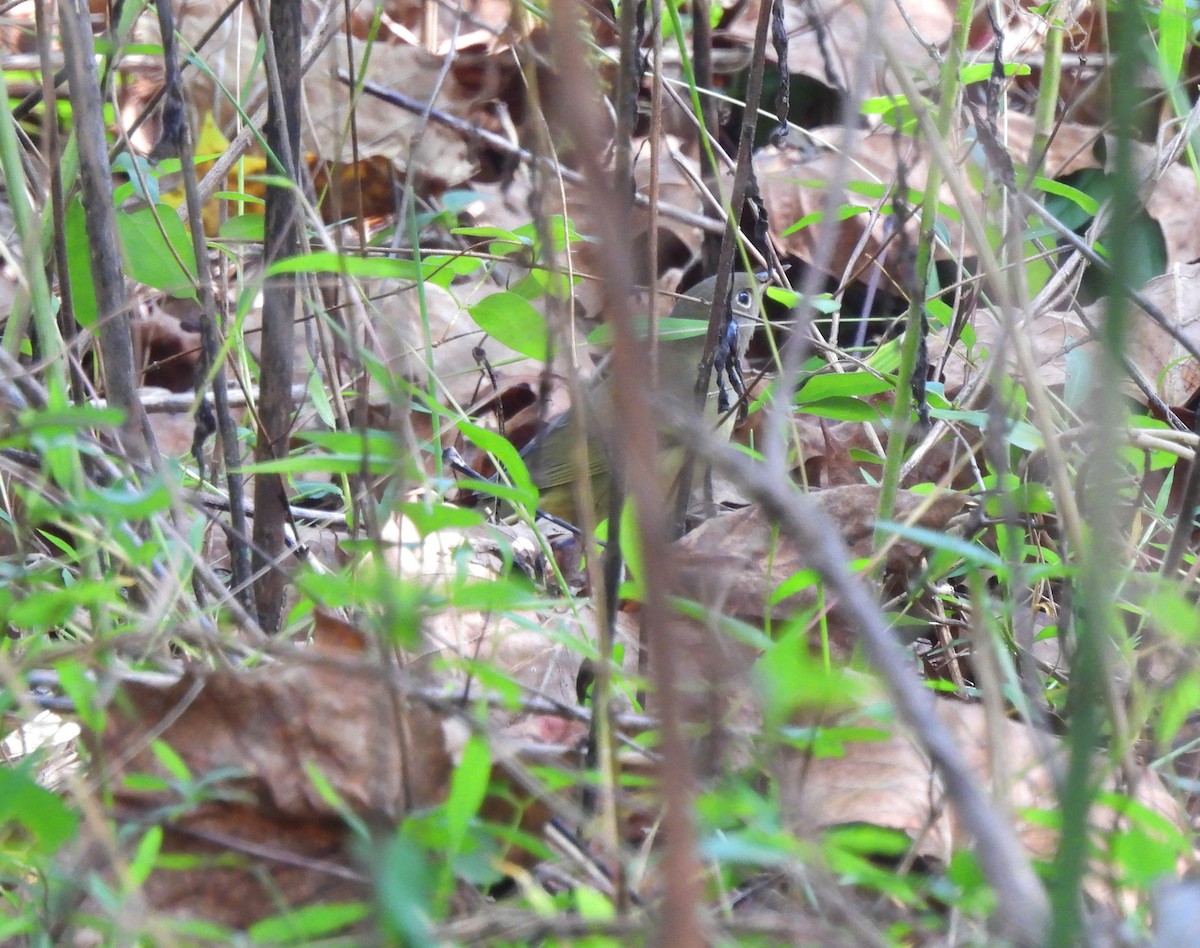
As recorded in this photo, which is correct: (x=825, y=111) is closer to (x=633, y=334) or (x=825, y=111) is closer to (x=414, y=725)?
(x=414, y=725)

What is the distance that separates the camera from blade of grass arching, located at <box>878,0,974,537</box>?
217 centimetres

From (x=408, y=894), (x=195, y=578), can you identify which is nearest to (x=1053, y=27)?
(x=195, y=578)

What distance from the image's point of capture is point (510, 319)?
7.77 ft

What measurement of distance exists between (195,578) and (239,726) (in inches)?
30.8

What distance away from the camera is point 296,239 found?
250cm

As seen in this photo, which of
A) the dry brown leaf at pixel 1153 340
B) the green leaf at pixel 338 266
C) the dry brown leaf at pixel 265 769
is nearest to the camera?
the dry brown leaf at pixel 265 769

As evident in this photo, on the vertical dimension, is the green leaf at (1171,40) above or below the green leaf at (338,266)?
above

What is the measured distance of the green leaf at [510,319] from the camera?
2341 mm

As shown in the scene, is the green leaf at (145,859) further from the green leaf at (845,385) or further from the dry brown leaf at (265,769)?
the green leaf at (845,385)

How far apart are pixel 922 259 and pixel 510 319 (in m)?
0.75

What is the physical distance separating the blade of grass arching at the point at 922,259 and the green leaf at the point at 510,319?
0.63 metres

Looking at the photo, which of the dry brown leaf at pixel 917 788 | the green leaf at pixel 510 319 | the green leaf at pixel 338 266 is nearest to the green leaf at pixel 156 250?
the green leaf at pixel 510 319

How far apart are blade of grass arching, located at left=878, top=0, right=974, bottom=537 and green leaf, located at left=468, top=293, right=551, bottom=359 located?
0.63 metres

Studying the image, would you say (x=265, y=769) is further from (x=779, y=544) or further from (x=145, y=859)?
(x=779, y=544)
